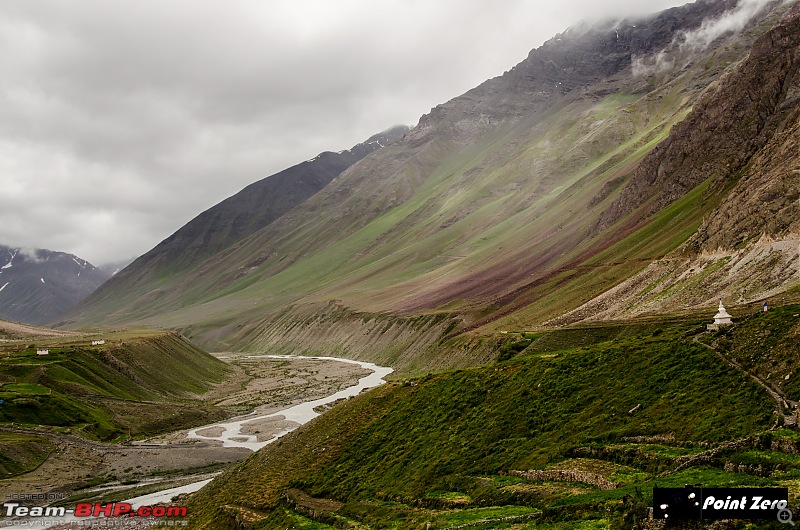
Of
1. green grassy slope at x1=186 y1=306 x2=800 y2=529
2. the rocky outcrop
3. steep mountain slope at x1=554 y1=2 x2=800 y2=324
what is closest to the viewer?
green grassy slope at x1=186 y1=306 x2=800 y2=529

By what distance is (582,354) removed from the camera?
6391cm

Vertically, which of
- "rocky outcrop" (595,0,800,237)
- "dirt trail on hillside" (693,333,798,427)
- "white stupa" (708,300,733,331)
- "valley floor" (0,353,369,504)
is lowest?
"valley floor" (0,353,369,504)

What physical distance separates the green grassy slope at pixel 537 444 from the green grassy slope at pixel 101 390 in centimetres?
4582

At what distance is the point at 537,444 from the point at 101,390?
109 metres

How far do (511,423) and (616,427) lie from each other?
11833 mm

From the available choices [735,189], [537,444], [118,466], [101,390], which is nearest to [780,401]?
[537,444]

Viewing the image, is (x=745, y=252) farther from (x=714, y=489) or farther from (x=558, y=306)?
(x=714, y=489)

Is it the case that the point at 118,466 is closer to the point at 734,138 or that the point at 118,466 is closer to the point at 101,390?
the point at 101,390

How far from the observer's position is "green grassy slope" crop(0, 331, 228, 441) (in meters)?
105

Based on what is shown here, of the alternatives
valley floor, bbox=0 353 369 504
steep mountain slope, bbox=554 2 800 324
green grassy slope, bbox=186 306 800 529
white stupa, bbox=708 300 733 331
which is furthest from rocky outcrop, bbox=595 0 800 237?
valley floor, bbox=0 353 369 504

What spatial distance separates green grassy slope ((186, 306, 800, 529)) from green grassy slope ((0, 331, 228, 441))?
4582 centimetres

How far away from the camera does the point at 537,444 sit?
50.1 meters

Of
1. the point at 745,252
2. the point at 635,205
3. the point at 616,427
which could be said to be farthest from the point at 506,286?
the point at 616,427

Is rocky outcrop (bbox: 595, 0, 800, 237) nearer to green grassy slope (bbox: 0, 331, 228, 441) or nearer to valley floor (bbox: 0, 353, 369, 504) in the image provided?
valley floor (bbox: 0, 353, 369, 504)
